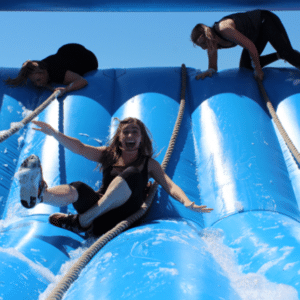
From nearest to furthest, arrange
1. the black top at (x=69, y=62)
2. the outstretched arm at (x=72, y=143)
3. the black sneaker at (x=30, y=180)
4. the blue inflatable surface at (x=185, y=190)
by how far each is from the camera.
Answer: the blue inflatable surface at (x=185, y=190) < the black sneaker at (x=30, y=180) < the outstretched arm at (x=72, y=143) < the black top at (x=69, y=62)

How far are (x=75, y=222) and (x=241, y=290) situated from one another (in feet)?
1.76

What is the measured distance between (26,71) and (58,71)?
16 cm

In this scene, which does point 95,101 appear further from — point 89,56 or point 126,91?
point 89,56

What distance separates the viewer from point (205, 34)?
167 centimetres

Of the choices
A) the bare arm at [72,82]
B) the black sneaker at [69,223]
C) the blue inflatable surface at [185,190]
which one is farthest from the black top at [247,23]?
the black sneaker at [69,223]

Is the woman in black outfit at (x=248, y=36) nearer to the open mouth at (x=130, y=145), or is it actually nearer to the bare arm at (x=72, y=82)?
the bare arm at (x=72, y=82)

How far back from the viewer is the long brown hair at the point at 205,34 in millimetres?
1663

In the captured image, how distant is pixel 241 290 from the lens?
0.64 metres

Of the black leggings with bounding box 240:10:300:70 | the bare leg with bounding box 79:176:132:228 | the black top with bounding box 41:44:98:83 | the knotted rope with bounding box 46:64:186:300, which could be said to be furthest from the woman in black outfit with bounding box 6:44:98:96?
the black leggings with bounding box 240:10:300:70

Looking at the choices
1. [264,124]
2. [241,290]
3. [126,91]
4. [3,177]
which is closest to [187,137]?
[264,124]

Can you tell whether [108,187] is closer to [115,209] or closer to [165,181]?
[115,209]

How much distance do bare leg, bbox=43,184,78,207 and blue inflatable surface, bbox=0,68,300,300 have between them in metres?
0.08

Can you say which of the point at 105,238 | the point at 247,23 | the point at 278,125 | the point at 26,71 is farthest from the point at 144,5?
the point at 105,238

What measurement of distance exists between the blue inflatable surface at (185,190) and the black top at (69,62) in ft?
0.29
